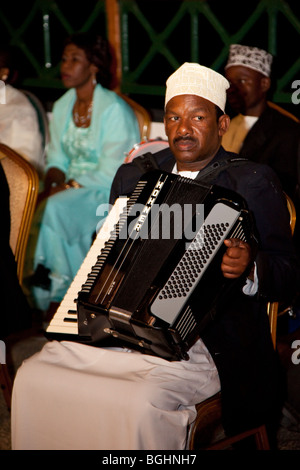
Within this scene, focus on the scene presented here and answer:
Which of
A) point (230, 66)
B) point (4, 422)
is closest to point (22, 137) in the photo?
point (230, 66)

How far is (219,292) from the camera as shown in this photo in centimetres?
224

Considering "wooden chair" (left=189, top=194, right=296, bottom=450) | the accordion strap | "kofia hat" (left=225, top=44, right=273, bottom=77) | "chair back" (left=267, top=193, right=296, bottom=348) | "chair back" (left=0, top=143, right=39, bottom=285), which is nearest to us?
"wooden chair" (left=189, top=194, right=296, bottom=450)

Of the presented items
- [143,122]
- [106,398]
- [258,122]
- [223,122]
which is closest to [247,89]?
[258,122]

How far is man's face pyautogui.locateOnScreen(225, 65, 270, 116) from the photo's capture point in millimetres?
4219

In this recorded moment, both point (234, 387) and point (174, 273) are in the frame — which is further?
point (234, 387)

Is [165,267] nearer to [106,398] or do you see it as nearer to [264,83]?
[106,398]

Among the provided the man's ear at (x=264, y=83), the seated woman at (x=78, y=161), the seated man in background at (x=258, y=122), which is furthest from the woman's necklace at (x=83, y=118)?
the man's ear at (x=264, y=83)

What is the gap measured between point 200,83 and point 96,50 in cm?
230

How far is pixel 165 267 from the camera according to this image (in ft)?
7.27

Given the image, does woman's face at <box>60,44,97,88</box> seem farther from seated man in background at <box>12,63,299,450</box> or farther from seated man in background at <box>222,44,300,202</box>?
seated man in background at <box>12,63,299,450</box>

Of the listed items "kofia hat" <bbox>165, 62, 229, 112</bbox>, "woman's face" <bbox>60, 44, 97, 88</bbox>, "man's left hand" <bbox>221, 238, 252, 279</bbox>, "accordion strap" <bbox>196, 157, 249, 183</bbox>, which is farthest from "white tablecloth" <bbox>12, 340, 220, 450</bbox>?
"woman's face" <bbox>60, 44, 97, 88</bbox>

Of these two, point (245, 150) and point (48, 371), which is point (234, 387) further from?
point (245, 150)
